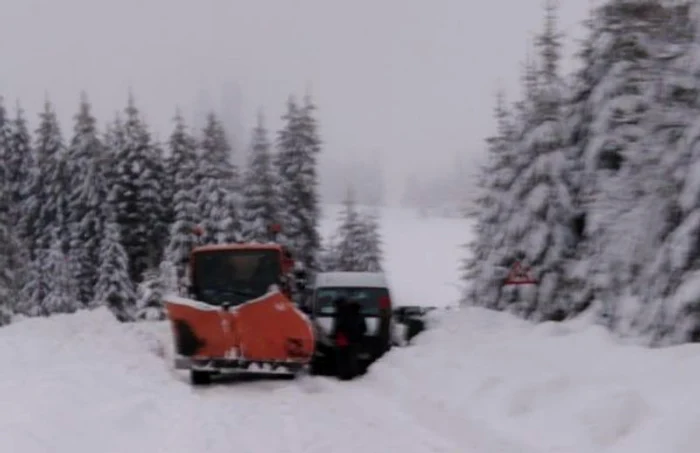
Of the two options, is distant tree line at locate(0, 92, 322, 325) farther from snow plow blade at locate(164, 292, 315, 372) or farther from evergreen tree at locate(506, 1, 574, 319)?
snow plow blade at locate(164, 292, 315, 372)

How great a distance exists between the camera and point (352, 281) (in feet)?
67.6

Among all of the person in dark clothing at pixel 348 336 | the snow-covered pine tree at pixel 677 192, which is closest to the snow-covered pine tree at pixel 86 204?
the person in dark clothing at pixel 348 336

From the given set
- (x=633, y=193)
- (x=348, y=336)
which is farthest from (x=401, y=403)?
(x=633, y=193)

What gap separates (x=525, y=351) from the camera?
46.8ft

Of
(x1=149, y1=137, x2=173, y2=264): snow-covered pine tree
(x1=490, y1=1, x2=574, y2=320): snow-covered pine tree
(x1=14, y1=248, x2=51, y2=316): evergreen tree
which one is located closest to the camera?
(x1=490, y1=1, x2=574, y2=320): snow-covered pine tree

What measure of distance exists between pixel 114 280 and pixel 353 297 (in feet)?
113

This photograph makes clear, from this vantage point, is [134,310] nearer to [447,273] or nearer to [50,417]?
[50,417]

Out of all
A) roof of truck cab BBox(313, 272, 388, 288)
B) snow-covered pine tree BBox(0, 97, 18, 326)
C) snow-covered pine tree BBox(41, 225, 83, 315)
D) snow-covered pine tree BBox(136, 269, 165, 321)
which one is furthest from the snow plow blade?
snow-covered pine tree BBox(41, 225, 83, 315)

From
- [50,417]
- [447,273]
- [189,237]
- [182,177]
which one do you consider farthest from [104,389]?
[447,273]

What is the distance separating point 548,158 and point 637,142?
14.1 meters

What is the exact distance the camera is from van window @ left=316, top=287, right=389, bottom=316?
19.9m

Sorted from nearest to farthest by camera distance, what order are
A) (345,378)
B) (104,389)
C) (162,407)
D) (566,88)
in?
(162,407), (104,389), (345,378), (566,88)

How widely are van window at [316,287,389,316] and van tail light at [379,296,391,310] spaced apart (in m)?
0.09

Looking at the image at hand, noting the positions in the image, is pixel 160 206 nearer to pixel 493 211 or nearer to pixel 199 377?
pixel 493 211
